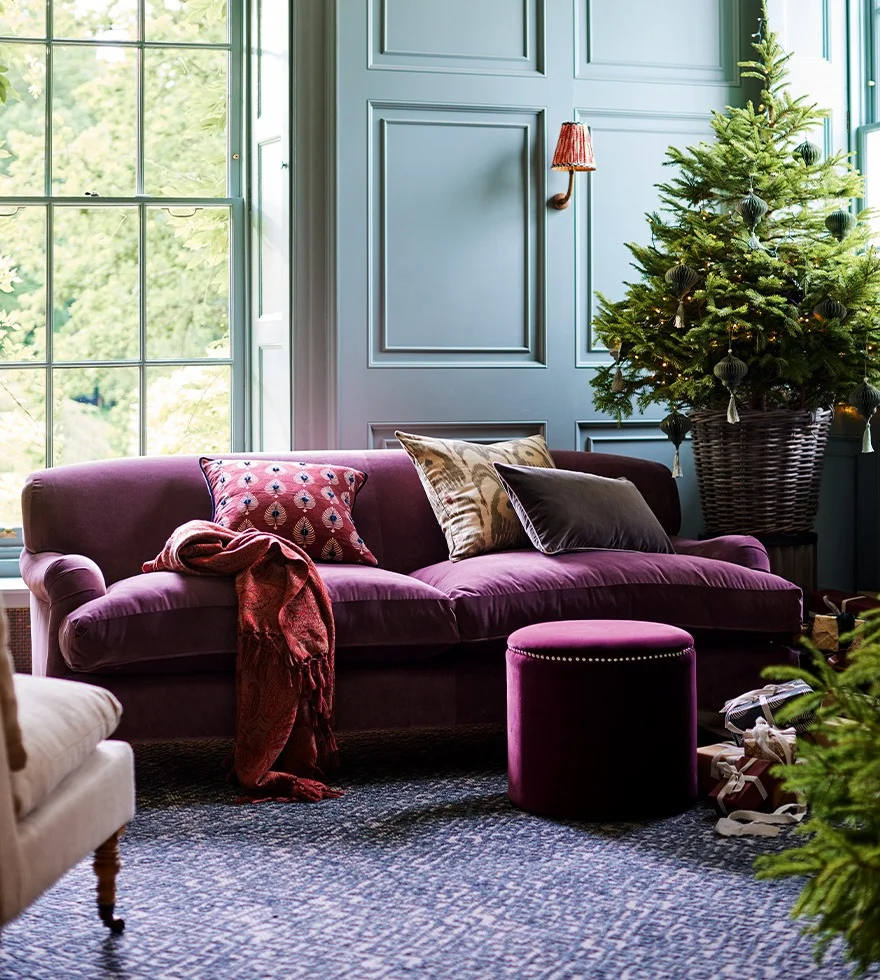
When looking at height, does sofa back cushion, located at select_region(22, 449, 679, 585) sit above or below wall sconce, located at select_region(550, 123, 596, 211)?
below

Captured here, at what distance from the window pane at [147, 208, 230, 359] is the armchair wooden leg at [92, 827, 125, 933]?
9.39 feet

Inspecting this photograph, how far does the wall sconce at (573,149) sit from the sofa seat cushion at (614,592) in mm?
1712

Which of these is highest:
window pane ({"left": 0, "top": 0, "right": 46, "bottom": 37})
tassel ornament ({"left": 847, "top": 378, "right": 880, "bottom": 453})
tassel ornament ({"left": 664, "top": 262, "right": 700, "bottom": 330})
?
window pane ({"left": 0, "top": 0, "right": 46, "bottom": 37})

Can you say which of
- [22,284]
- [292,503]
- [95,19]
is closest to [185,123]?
[95,19]

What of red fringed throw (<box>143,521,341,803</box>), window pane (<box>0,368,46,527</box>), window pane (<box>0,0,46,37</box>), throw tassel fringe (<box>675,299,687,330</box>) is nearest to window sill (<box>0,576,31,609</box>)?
window pane (<box>0,368,46,527</box>)

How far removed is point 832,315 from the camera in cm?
386

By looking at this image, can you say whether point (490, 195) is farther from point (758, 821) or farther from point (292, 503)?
point (758, 821)

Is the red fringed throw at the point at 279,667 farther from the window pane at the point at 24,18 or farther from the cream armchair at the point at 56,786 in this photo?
the window pane at the point at 24,18

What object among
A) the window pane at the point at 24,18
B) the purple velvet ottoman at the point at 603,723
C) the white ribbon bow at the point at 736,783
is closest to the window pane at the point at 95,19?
the window pane at the point at 24,18

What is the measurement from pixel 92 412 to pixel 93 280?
502 millimetres

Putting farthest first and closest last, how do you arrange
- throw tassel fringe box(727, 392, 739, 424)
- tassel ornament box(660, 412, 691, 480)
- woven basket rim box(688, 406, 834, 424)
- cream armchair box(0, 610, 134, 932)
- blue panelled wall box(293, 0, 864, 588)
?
blue panelled wall box(293, 0, 864, 588), tassel ornament box(660, 412, 691, 480), woven basket rim box(688, 406, 834, 424), throw tassel fringe box(727, 392, 739, 424), cream armchair box(0, 610, 134, 932)

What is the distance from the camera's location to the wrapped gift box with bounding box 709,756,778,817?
2.87 meters

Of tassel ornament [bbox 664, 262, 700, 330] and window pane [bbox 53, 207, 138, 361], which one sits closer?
tassel ornament [bbox 664, 262, 700, 330]

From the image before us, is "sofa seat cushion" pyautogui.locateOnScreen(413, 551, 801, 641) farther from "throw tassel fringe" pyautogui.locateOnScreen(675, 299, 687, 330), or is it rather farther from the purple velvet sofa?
"throw tassel fringe" pyautogui.locateOnScreen(675, 299, 687, 330)
